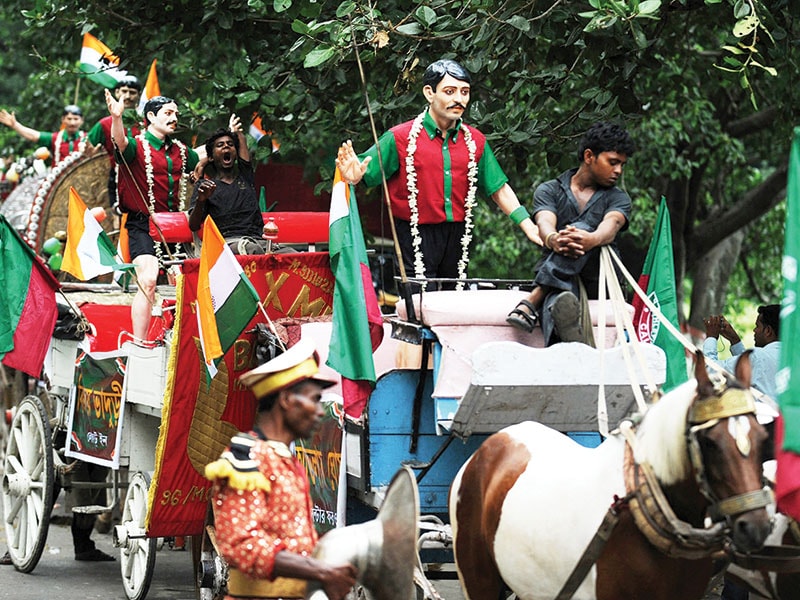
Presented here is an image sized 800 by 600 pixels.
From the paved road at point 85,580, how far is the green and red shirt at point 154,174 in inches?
110

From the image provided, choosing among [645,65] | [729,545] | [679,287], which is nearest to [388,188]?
[645,65]

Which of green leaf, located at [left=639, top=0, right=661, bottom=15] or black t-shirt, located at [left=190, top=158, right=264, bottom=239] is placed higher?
green leaf, located at [left=639, top=0, right=661, bottom=15]

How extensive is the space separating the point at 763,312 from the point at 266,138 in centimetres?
456

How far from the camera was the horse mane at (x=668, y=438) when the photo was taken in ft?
17.0

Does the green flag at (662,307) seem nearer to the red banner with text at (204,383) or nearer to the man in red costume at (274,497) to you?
the red banner with text at (204,383)

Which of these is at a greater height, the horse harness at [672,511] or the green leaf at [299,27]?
the green leaf at [299,27]

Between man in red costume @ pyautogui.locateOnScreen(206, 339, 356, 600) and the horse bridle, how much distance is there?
1339 mm

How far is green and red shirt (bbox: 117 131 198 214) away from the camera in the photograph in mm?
10359

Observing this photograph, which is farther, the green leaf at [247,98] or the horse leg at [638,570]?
the green leaf at [247,98]

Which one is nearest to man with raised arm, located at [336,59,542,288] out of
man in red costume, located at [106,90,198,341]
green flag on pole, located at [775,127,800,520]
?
green flag on pole, located at [775,127,800,520]

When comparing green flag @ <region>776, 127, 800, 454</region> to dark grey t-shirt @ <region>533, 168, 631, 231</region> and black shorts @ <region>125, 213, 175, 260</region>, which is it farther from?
black shorts @ <region>125, 213, 175, 260</region>

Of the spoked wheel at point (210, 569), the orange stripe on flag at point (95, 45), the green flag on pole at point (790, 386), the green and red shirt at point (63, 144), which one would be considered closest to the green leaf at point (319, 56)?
the spoked wheel at point (210, 569)

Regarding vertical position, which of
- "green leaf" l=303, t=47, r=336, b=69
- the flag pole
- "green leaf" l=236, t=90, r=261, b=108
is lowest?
the flag pole

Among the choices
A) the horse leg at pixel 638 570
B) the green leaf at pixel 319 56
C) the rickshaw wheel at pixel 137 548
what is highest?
the green leaf at pixel 319 56
